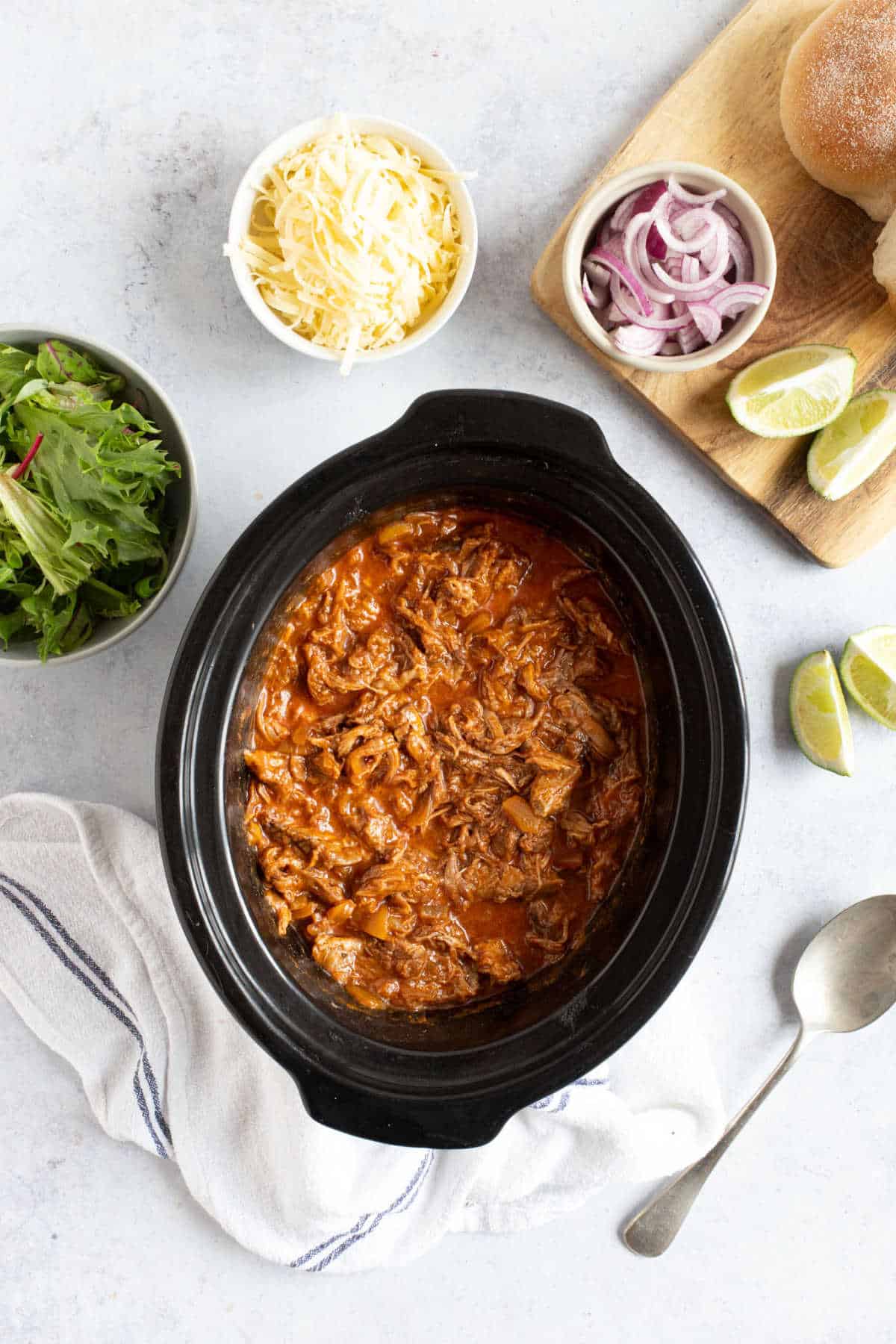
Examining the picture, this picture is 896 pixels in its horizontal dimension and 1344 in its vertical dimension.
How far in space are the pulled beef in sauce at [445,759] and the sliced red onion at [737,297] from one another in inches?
28.6

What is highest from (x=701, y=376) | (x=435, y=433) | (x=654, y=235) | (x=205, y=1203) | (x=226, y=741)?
(x=654, y=235)

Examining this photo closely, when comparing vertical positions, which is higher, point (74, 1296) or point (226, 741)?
point (226, 741)

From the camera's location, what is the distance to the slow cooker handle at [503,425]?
2.12 meters

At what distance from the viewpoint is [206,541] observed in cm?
268

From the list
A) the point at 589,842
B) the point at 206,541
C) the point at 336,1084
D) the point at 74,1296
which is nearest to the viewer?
the point at 336,1084

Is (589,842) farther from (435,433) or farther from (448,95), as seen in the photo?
(448,95)

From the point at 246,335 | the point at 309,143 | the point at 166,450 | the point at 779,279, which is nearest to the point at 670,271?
the point at 779,279

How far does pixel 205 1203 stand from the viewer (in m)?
2.75

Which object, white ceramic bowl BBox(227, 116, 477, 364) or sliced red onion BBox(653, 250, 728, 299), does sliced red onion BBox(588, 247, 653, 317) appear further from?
white ceramic bowl BBox(227, 116, 477, 364)

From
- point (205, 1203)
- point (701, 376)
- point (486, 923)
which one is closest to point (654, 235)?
point (701, 376)

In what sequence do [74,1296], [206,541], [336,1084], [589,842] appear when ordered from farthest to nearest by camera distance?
[74,1296] → [206,541] → [589,842] → [336,1084]

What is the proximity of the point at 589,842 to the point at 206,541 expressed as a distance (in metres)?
1.20

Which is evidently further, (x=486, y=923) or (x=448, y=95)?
(x=448, y=95)

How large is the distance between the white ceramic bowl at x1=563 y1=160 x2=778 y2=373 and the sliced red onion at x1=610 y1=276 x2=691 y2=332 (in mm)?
72
